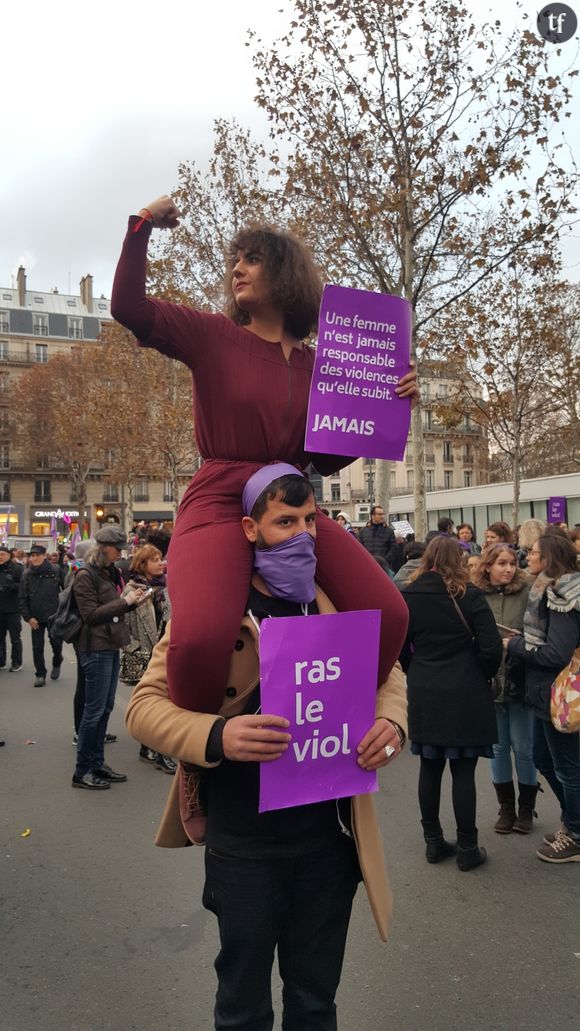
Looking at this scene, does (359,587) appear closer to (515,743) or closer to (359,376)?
(359,376)

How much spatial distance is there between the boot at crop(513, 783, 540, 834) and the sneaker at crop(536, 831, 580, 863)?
0.45 meters

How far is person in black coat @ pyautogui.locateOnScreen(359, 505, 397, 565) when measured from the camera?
12891mm

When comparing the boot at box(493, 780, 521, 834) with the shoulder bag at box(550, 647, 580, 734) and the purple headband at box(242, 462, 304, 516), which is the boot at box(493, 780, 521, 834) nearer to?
the shoulder bag at box(550, 647, 580, 734)

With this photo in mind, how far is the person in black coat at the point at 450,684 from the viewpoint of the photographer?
4965 millimetres

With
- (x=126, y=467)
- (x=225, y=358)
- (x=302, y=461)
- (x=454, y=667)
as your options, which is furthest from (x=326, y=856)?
(x=126, y=467)

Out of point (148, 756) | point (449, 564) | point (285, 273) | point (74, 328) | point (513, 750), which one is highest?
point (74, 328)

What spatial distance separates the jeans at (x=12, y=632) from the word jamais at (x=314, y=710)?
11776mm

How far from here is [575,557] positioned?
16.6 ft

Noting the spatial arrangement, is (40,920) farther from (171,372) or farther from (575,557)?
(171,372)

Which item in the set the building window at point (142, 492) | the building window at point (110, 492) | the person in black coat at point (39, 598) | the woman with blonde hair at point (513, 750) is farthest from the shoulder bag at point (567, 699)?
the building window at point (110, 492)

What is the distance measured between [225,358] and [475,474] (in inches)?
2745

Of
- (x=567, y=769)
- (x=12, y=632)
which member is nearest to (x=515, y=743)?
(x=567, y=769)

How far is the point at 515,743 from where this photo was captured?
5625 millimetres

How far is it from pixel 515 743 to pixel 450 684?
37.3 inches
